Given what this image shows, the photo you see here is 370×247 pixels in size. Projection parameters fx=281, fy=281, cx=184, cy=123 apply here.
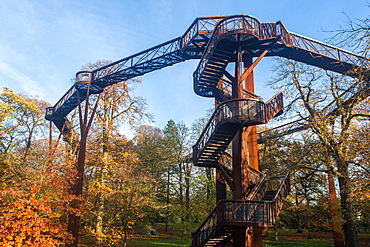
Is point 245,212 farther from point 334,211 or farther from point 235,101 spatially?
point 334,211

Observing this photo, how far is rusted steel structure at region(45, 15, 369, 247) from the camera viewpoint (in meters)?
11.1

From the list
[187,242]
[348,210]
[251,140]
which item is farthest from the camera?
[187,242]

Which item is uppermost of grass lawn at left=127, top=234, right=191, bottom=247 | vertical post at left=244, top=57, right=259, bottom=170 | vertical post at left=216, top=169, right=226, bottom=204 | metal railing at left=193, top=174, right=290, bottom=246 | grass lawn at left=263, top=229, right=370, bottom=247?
vertical post at left=244, top=57, right=259, bottom=170

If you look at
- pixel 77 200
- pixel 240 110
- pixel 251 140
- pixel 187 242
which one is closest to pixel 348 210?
pixel 251 140

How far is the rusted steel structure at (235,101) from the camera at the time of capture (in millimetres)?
11114

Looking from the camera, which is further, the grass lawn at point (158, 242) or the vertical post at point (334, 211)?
the grass lawn at point (158, 242)

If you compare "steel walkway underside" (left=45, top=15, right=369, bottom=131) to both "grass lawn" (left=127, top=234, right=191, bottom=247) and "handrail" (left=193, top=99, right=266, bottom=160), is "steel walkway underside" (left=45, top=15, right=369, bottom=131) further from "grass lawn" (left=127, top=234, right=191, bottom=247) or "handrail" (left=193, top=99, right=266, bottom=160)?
"grass lawn" (left=127, top=234, right=191, bottom=247)

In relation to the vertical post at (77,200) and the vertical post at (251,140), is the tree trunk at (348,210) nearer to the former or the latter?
the vertical post at (251,140)

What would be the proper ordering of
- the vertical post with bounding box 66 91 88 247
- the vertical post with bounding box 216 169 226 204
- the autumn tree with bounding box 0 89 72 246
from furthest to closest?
the vertical post with bounding box 216 169 226 204, the vertical post with bounding box 66 91 88 247, the autumn tree with bounding box 0 89 72 246

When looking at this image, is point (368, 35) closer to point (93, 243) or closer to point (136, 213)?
point (136, 213)

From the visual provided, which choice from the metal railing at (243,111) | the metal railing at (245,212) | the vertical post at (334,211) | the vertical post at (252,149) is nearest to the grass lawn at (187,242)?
the vertical post at (334,211)

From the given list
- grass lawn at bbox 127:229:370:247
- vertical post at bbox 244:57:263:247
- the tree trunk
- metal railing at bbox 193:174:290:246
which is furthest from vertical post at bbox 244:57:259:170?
grass lawn at bbox 127:229:370:247

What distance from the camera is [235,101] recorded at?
1155 cm

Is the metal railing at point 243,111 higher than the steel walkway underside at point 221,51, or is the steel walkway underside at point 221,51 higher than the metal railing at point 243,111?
the steel walkway underside at point 221,51
